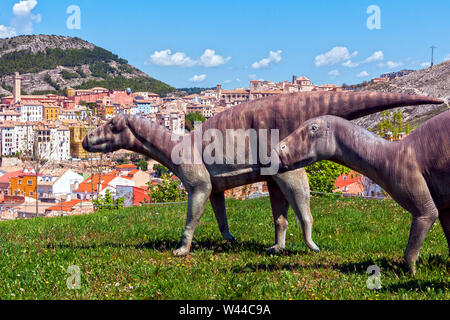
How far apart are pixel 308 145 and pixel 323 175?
12859 mm

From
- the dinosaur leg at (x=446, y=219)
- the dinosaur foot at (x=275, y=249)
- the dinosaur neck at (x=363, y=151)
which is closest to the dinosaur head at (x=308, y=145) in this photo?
the dinosaur neck at (x=363, y=151)

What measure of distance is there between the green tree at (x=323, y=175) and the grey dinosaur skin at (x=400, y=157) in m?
12.4

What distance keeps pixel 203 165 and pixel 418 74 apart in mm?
64547

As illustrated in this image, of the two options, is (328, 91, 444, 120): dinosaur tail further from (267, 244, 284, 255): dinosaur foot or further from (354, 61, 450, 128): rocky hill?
(354, 61, 450, 128): rocky hill

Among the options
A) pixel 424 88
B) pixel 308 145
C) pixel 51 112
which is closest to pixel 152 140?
pixel 308 145

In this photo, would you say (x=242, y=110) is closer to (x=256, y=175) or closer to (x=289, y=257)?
(x=256, y=175)

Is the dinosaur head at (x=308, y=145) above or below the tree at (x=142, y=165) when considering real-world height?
above

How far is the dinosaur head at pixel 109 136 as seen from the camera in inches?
255

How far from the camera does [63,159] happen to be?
14725cm

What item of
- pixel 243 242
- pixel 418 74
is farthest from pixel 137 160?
pixel 243 242

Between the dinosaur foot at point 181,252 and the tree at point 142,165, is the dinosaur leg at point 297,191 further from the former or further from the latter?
the tree at point 142,165

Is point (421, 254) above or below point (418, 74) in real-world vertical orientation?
below

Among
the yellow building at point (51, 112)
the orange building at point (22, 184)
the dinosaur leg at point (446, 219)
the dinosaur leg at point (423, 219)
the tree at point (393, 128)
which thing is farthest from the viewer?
the yellow building at point (51, 112)
